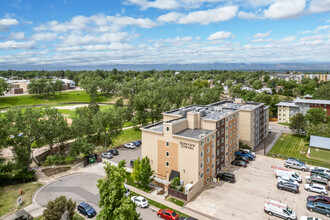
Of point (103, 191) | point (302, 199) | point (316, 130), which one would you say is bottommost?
point (302, 199)

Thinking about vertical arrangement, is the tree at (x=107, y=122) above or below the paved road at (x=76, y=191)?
above

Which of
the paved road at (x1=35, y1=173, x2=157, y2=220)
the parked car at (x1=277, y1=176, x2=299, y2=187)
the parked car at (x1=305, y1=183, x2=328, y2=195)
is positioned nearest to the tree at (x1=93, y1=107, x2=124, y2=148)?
the paved road at (x1=35, y1=173, x2=157, y2=220)

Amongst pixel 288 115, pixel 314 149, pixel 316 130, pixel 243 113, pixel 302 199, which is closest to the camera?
pixel 302 199

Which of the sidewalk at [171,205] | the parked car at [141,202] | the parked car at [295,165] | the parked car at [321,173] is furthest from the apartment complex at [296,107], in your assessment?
the parked car at [141,202]

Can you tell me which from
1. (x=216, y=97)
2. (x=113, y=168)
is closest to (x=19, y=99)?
(x=216, y=97)

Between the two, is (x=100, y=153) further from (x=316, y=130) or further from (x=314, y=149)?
(x=316, y=130)

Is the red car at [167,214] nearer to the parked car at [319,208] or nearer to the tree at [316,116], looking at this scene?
the parked car at [319,208]

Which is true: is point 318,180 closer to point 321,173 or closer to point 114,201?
point 321,173
